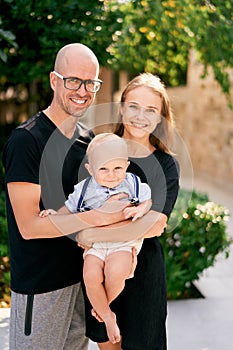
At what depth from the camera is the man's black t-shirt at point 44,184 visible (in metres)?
2.05

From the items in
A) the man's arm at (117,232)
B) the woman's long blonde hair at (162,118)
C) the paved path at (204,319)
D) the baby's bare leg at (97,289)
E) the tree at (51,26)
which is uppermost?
the tree at (51,26)

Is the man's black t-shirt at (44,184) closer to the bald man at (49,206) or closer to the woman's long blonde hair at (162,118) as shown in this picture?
the bald man at (49,206)

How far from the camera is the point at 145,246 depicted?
7.73 ft

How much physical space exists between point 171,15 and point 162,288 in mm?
3194

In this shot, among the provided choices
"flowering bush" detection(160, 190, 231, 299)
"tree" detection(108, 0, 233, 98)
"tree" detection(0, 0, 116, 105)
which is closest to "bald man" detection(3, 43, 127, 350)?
"flowering bush" detection(160, 190, 231, 299)

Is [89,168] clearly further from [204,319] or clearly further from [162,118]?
[204,319]

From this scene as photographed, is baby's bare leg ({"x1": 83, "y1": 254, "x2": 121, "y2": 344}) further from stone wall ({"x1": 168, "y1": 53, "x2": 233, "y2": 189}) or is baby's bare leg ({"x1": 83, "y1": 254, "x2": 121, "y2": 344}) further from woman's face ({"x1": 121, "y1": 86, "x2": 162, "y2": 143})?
stone wall ({"x1": 168, "y1": 53, "x2": 233, "y2": 189})

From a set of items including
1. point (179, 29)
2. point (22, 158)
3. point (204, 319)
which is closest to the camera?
point (22, 158)

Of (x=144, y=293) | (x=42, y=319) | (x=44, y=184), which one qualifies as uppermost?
(x=44, y=184)

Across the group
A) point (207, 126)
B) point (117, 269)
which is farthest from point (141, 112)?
point (207, 126)

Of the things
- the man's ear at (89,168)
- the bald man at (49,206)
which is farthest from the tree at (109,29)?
the man's ear at (89,168)

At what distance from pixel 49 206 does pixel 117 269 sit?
39 cm

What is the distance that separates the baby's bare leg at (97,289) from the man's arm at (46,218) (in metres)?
0.16

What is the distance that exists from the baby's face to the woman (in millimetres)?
211
